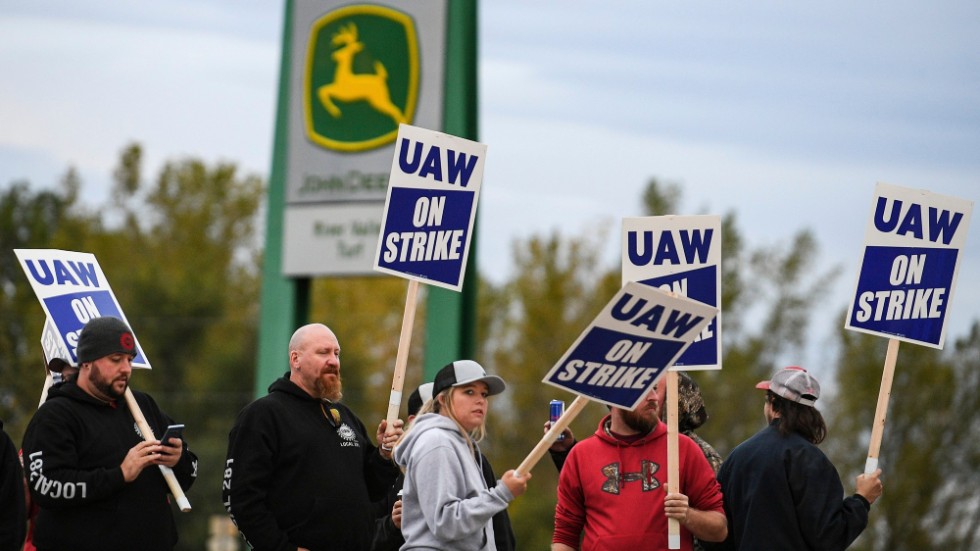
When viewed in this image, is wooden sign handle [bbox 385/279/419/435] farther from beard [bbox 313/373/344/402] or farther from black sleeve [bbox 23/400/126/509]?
black sleeve [bbox 23/400/126/509]

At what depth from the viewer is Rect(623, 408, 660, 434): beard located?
773 cm

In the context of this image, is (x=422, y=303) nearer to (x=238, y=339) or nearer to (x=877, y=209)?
(x=238, y=339)

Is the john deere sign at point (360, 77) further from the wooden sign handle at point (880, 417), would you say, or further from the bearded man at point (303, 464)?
the wooden sign handle at point (880, 417)

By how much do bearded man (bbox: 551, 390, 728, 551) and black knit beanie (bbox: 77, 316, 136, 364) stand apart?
6.91 feet

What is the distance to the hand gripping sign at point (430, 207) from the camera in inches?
331

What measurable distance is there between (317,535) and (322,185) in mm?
7550

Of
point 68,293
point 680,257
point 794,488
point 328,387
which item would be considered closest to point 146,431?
point 328,387

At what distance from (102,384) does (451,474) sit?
1752mm

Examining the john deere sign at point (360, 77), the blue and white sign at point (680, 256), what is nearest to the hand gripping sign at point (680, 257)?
the blue and white sign at point (680, 256)

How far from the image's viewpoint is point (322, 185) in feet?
50.6

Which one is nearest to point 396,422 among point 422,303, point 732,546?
point 732,546

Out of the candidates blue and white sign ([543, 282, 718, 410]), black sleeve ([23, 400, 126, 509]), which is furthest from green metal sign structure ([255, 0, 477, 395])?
blue and white sign ([543, 282, 718, 410])

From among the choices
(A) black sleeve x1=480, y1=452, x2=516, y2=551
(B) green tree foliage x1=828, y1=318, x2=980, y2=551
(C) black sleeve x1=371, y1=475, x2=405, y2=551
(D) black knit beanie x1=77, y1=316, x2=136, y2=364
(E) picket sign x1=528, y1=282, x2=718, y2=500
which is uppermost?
(E) picket sign x1=528, y1=282, x2=718, y2=500

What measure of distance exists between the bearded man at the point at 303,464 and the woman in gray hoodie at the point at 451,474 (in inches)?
30.7
